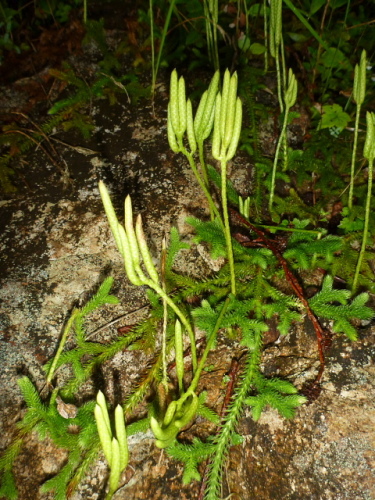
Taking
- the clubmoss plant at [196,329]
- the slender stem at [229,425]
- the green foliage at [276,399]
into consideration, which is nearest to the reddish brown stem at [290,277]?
the clubmoss plant at [196,329]

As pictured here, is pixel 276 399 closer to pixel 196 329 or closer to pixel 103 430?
pixel 196 329

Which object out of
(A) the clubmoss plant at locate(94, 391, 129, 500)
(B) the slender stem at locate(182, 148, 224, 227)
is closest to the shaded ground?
(B) the slender stem at locate(182, 148, 224, 227)

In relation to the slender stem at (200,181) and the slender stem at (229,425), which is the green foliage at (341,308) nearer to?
the slender stem at (229,425)

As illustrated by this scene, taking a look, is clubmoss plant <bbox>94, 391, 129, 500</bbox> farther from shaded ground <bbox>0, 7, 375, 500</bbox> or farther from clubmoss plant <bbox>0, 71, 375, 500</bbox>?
shaded ground <bbox>0, 7, 375, 500</bbox>

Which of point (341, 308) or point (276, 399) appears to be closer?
point (276, 399)

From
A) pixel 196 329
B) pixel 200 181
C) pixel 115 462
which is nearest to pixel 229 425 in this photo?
pixel 196 329

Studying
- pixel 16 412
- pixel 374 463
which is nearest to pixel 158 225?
pixel 16 412

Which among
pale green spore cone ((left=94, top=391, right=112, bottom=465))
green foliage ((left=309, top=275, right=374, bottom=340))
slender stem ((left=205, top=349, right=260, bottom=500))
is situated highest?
pale green spore cone ((left=94, top=391, right=112, bottom=465))

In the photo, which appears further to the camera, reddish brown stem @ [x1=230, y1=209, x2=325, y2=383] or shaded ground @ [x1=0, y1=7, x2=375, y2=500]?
reddish brown stem @ [x1=230, y1=209, x2=325, y2=383]
